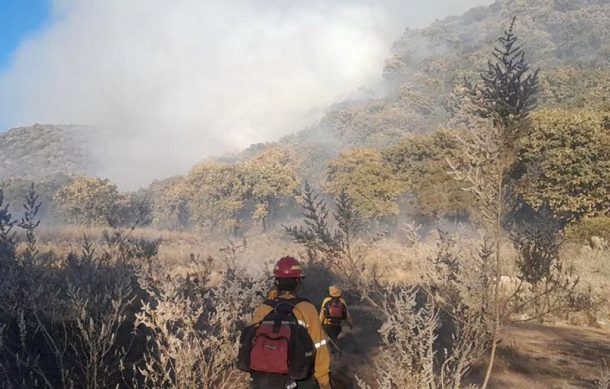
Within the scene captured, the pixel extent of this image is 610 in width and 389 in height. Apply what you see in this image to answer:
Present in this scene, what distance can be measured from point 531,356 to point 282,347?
654 cm

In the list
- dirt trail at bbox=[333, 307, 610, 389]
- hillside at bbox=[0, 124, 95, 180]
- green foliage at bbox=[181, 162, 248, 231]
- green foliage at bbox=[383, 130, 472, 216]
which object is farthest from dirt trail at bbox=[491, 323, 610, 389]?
hillside at bbox=[0, 124, 95, 180]

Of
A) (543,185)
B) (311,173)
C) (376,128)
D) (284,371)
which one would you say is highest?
(376,128)

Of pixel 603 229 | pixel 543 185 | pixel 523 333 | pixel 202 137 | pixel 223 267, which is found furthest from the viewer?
pixel 202 137

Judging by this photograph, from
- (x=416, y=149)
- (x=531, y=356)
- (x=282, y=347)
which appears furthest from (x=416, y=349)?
(x=416, y=149)

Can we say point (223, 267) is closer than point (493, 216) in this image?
No

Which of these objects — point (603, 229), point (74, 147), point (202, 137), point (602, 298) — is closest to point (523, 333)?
point (602, 298)

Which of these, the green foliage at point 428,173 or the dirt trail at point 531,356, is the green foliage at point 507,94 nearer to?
the dirt trail at point 531,356

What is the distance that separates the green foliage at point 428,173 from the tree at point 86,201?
26.2 meters

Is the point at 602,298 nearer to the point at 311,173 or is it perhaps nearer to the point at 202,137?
the point at 311,173

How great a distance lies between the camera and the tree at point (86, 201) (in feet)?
141

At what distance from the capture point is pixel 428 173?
3325 centimetres

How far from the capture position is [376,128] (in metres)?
73.8

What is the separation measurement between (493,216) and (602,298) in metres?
8.52

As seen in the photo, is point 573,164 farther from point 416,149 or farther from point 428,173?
point 416,149
